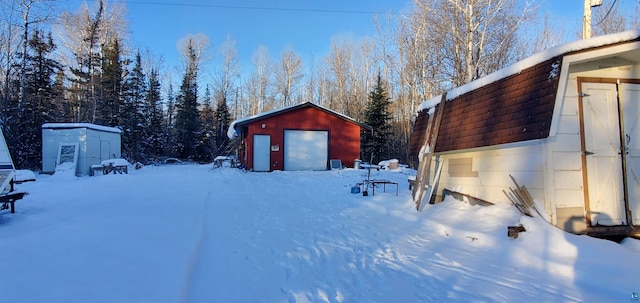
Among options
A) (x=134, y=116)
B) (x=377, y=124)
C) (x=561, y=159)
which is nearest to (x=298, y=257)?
(x=561, y=159)

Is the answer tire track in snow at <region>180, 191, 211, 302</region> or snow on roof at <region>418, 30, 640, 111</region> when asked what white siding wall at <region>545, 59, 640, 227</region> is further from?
tire track in snow at <region>180, 191, 211, 302</region>

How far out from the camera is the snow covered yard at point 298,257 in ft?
9.80

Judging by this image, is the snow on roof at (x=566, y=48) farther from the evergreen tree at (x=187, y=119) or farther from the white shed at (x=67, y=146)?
the evergreen tree at (x=187, y=119)

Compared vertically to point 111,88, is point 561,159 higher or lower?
lower

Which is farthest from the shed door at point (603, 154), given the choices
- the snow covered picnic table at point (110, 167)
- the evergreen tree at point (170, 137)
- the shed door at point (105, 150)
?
the evergreen tree at point (170, 137)

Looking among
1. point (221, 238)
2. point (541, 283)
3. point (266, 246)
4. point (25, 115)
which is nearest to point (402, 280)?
point (541, 283)

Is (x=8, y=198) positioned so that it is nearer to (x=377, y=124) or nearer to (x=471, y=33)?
(x=471, y=33)

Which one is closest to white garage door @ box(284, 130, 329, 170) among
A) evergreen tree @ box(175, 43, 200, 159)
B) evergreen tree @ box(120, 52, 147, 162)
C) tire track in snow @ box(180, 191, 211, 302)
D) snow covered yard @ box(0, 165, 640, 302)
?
snow covered yard @ box(0, 165, 640, 302)

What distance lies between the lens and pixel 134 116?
27.3m

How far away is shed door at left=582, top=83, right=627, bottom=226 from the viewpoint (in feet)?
15.3

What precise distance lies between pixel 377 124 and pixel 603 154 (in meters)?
20.6

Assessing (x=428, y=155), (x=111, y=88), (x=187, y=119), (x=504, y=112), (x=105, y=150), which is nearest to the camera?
(x=504, y=112)

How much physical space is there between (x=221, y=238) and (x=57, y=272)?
207 cm

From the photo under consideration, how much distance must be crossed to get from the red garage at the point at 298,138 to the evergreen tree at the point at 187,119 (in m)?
15.2
